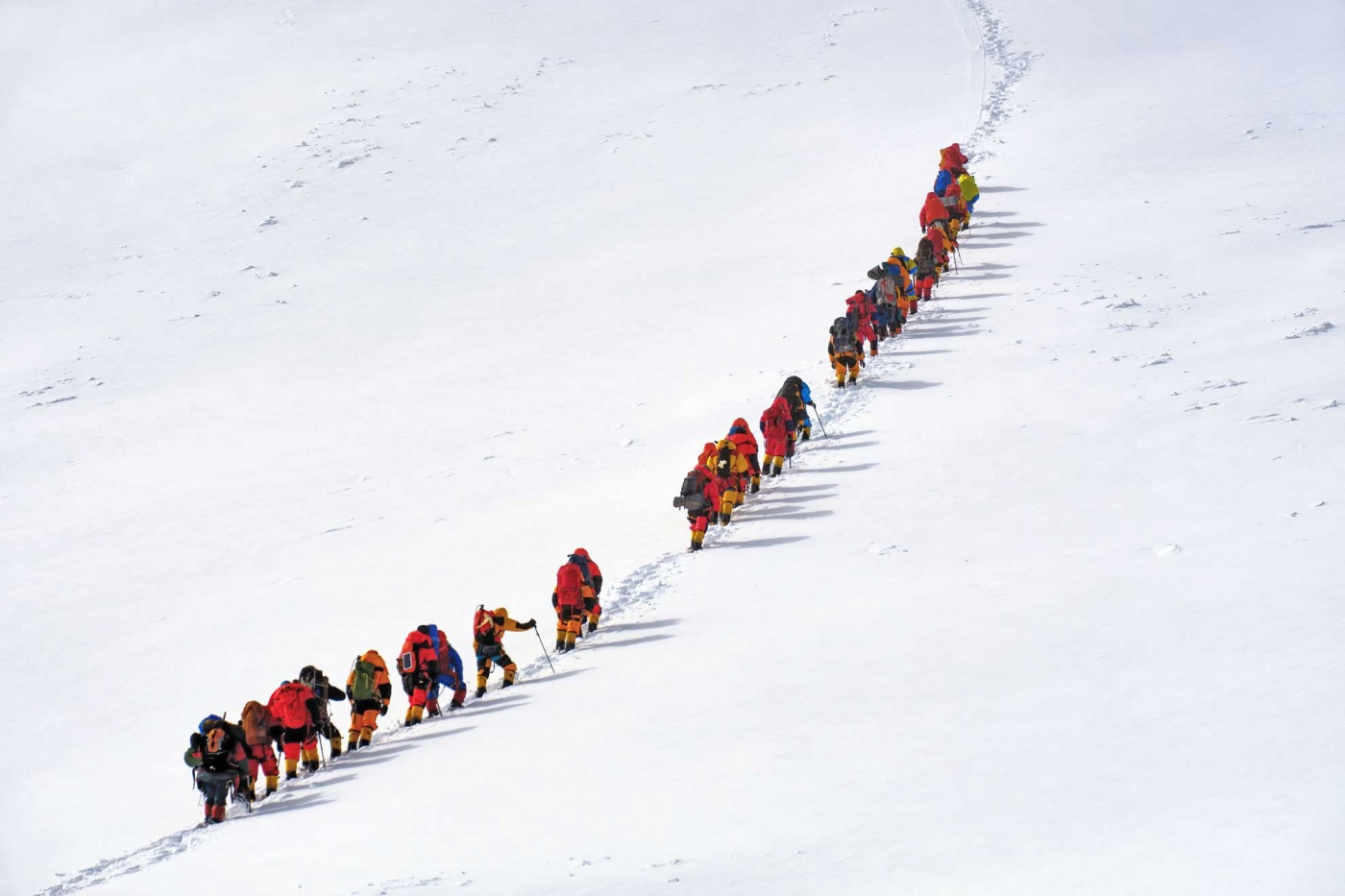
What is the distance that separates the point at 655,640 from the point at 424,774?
108 inches

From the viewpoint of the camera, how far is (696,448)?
18.7 meters

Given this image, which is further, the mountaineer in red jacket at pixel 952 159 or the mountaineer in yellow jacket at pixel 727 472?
the mountaineer in red jacket at pixel 952 159

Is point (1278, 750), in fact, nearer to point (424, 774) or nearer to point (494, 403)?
point (424, 774)

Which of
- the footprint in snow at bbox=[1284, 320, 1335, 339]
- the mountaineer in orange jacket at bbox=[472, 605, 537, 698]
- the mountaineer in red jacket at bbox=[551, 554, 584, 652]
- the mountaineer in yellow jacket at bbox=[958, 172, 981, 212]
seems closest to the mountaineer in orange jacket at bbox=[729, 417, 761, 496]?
the mountaineer in red jacket at bbox=[551, 554, 584, 652]

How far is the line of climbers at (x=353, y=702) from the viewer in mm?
11336

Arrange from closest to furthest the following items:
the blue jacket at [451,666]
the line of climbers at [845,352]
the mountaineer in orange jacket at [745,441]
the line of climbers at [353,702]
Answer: the line of climbers at [353,702] < the blue jacket at [451,666] < the line of climbers at [845,352] < the mountaineer in orange jacket at [745,441]

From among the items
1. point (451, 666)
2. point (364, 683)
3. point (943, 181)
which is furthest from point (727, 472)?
point (943, 181)

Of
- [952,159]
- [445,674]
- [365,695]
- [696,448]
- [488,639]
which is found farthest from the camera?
[952,159]

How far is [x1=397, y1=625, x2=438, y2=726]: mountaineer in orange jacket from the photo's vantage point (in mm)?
12312

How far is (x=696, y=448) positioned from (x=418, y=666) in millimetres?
7108

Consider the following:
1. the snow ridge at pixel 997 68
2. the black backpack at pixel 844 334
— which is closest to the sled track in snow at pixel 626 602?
the black backpack at pixel 844 334

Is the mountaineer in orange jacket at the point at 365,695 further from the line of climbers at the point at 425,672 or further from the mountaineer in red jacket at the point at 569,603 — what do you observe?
the mountaineer in red jacket at the point at 569,603

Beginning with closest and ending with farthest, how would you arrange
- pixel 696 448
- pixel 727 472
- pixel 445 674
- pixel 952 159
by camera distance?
pixel 445 674 < pixel 727 472 < pixel 696 448 < pixel 952 159

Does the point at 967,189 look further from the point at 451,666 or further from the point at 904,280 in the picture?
the point at 451,666
